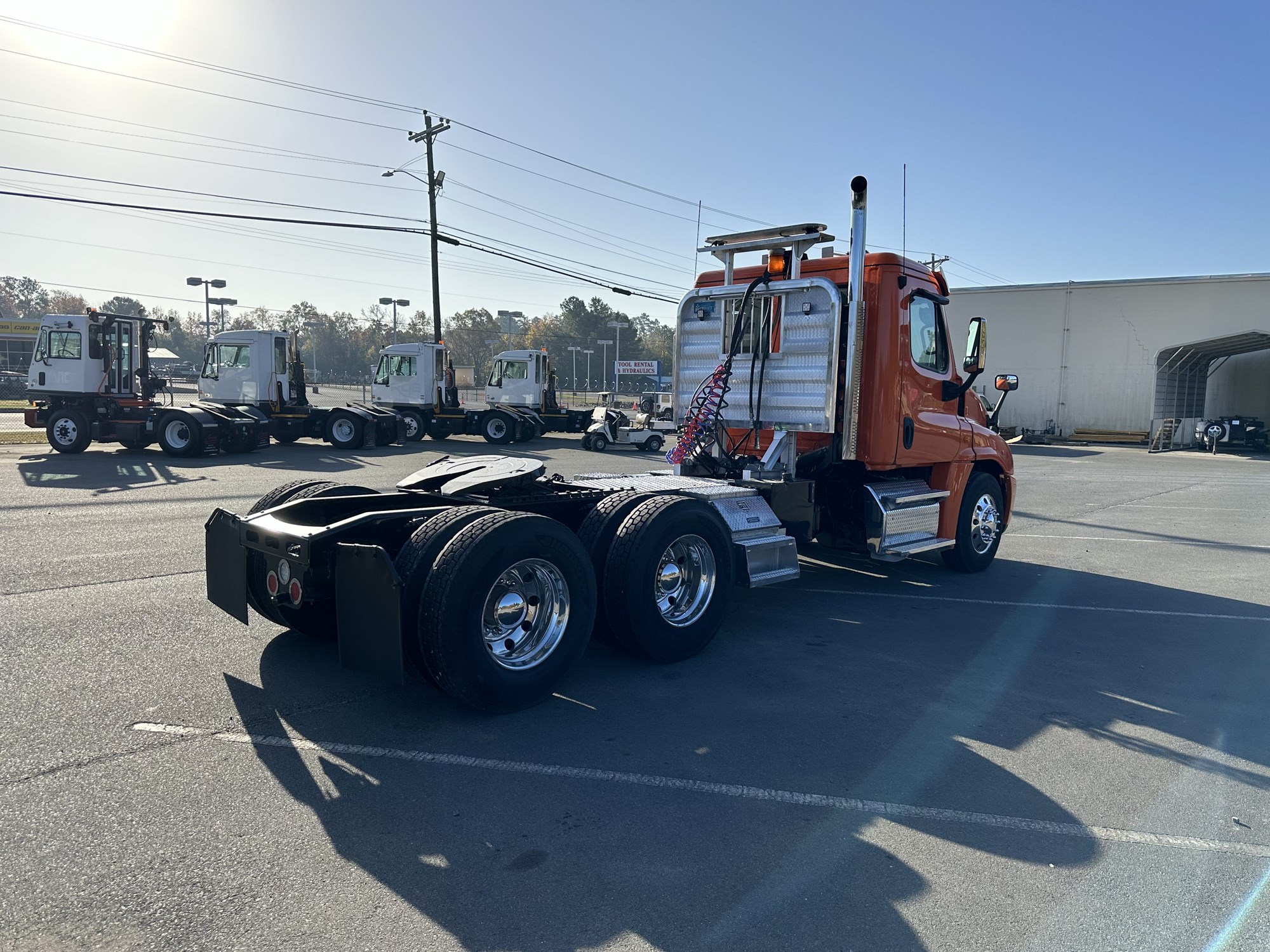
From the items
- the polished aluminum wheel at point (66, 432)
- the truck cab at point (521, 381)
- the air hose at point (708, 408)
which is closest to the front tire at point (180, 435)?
the polished aluminum wheel at point (66, 432)

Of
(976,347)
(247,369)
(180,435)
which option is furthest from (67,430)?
(976,347)

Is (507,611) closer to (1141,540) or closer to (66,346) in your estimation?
(1141,540)

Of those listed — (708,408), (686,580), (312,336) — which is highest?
(312,336)

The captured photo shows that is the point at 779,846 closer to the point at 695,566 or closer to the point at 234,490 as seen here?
the point at 695,566

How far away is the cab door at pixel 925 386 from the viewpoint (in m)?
7.21

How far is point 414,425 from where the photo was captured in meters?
27.4

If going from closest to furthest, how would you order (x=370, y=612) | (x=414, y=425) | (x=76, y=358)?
1. (x=370, y=612)
2. (x=76, y=358)
3. (x=414, y=425)

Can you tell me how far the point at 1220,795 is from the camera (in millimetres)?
3734

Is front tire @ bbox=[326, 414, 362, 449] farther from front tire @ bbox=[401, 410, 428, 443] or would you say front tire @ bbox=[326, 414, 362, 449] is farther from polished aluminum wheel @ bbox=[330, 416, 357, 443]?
front tire @ bbox=[401, 410, 428, 443]

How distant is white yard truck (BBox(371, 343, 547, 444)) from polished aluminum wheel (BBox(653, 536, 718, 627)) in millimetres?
22217

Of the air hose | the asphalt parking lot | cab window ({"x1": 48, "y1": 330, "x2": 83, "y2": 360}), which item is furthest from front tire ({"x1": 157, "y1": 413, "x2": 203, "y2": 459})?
the air hose

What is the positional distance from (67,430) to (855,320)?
61.6 feet

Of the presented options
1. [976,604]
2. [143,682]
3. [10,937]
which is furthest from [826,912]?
[976,604]

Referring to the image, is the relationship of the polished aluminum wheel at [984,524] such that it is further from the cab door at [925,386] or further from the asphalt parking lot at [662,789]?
the asphalt parking lot at [662,789]
